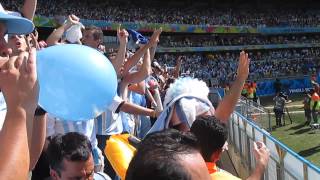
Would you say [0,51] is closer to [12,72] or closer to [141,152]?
[12,72]

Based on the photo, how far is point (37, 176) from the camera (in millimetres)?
3635

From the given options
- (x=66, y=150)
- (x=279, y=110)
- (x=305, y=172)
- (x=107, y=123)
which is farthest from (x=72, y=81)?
(x=279, y=110)

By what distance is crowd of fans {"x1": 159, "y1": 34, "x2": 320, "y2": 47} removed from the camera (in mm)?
42344

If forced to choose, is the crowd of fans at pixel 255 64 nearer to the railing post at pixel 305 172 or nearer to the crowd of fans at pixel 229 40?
the crowd of fans at pixel 229 40

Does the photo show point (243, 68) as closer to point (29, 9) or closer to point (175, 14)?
point (29, 9)

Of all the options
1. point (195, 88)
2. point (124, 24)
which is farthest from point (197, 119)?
point (124, 24)

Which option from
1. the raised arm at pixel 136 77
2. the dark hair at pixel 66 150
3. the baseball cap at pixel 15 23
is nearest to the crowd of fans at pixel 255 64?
the raised arm at pixel 136 77

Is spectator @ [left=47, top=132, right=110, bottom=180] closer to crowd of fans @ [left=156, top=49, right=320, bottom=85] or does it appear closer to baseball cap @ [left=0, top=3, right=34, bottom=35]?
baseball cap @ [left=0, top=3, right=34, bottom=35]

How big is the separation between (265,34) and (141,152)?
46.2 meters

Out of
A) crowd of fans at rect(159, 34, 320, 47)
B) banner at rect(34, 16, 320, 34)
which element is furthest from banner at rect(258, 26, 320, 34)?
crowd of fans at rect(159, 34, 320, 47)

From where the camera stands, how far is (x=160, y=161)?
58.4 inches

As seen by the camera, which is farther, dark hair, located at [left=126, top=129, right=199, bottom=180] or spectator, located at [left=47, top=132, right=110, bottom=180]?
spectator, located at [left=47, top=132, right=110, bottom=180]

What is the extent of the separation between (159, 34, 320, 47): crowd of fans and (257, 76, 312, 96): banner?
7846 millimetres

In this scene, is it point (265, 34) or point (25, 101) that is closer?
point (25, 101)
